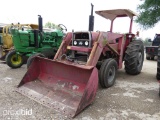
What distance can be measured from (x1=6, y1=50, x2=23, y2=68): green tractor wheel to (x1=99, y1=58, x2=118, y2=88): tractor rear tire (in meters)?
3.80

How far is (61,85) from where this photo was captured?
3.84 meters

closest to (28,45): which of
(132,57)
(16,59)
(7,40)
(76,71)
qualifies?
(16,59)

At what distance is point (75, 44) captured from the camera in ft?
15.0

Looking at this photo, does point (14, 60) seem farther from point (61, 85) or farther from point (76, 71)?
point (76, 71)

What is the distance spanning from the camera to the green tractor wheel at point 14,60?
646 centimetres

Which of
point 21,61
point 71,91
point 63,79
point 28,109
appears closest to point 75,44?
point 63,79

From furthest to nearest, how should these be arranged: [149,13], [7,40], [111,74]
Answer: [149,13], [7,40], [111,74]

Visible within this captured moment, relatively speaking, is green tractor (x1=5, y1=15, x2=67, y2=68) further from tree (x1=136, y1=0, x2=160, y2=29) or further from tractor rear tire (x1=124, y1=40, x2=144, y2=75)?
tree (x1=136, y1=0, x2=160, y2=29)

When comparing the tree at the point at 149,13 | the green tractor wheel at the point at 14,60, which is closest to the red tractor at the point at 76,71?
the green tractor wheel at the point at 14,60

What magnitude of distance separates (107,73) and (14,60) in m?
4.10

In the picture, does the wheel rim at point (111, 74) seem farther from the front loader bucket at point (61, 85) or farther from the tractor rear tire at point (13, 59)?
the tractor rear tire at point (13, 59)

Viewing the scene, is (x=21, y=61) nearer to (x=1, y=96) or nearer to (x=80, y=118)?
(x=1, y=96)

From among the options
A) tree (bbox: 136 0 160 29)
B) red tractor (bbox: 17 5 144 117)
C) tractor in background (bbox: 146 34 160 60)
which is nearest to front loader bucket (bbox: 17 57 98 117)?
red tractor (bbox: 17 5 144 117)

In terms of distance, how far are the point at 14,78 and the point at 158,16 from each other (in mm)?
16421
